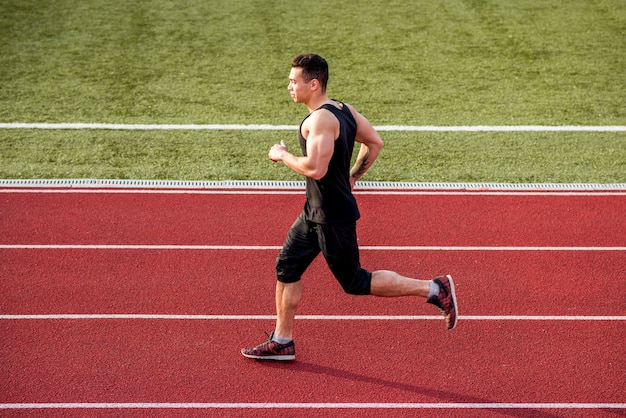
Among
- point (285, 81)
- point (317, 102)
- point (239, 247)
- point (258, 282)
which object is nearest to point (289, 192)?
point (239, 247)

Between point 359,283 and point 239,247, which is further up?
point 359,283

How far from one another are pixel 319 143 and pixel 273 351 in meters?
1.52

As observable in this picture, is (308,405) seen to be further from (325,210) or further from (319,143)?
Answer: (319,143)

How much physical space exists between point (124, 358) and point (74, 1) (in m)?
9.55

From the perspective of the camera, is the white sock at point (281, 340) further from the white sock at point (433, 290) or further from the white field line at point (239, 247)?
the white field line at point (239, 247)

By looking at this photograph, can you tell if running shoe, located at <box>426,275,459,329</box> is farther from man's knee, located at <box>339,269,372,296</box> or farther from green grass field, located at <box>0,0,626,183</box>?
green grass field, located at <box>0,0,626,183</box>

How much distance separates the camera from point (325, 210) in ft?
16.6

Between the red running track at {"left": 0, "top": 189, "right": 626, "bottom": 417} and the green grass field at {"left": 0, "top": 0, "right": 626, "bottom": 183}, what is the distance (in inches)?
31.0

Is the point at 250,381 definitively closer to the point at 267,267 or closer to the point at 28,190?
the point at 267,267

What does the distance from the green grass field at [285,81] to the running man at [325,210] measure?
3.12 m

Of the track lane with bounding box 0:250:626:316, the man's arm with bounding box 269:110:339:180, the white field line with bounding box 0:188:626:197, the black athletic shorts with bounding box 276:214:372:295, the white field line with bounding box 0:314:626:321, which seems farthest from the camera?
the white field line with bounding box 0:188:626:197

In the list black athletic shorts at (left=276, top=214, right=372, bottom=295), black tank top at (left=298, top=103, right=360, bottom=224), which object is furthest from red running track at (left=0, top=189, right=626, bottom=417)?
black tank top at (left=298, top=103, right=360, bottom=224)

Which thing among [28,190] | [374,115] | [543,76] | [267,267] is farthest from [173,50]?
[267,267]

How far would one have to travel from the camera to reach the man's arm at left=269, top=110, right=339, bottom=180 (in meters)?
4.81
